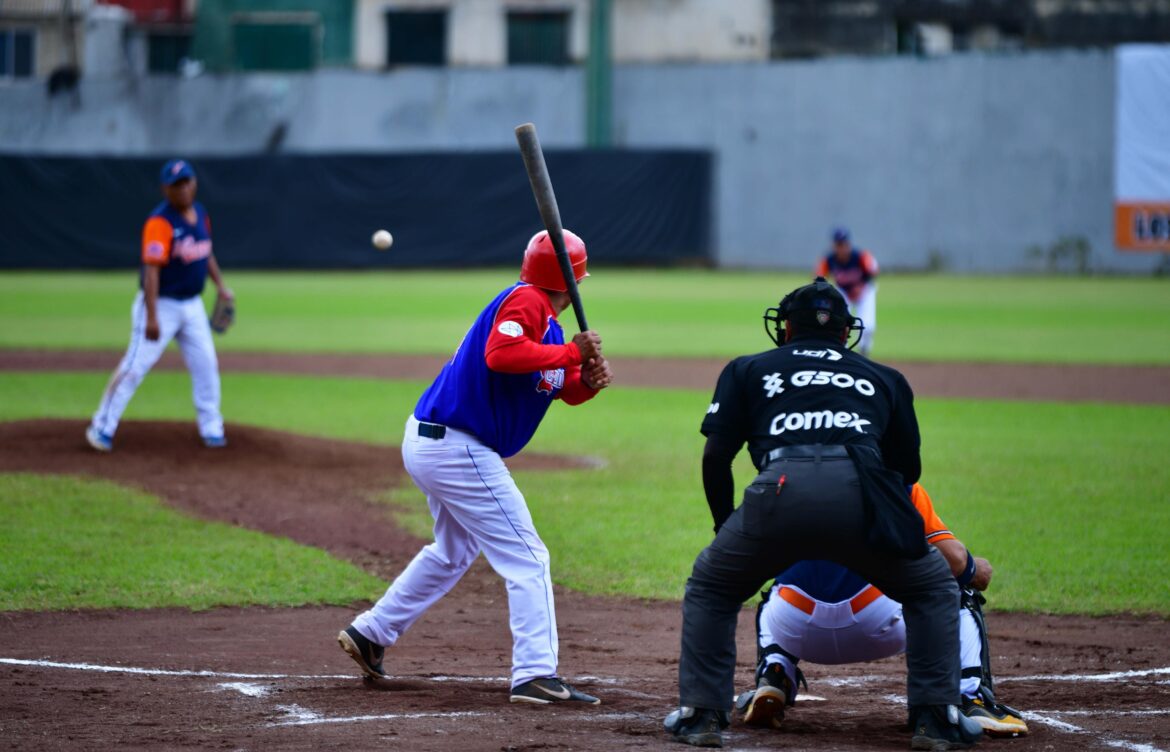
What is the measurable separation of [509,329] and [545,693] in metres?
1.44

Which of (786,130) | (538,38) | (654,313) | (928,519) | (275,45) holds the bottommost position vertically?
(654,313)

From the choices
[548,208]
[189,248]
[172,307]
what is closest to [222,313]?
[172,307]

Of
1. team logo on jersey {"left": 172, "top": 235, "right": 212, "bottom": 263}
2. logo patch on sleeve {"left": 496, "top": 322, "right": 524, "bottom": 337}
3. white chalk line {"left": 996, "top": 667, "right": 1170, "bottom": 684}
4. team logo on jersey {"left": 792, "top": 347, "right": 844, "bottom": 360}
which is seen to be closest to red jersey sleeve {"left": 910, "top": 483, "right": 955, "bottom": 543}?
team logo on jersey {"left": 792, "top": 347, "right": 844, "bottom": 360}

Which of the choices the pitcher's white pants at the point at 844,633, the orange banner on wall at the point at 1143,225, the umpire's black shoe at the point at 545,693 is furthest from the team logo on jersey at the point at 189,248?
the orange banner on wall at the point at 1143,225

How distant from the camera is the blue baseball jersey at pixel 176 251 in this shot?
38.1 feet

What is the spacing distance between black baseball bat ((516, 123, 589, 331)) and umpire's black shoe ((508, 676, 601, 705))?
1.43 meters

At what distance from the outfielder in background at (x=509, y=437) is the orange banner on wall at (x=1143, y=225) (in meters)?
33.0

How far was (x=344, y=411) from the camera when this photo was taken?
53.4 ft

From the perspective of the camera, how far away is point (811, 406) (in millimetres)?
5230

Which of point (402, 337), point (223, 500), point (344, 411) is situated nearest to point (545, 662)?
point (223, 500)

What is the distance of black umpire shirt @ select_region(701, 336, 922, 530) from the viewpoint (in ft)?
17.1

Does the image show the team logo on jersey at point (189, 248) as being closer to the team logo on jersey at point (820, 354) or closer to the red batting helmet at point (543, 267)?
the red batting helmet at point (543, 267)

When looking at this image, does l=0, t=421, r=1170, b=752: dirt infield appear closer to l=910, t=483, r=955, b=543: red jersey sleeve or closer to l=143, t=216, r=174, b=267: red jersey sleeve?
l=910, t=483, r=955, b=543: red jersey sleeve

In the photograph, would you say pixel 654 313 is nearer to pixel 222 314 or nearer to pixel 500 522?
pixel 222 314
